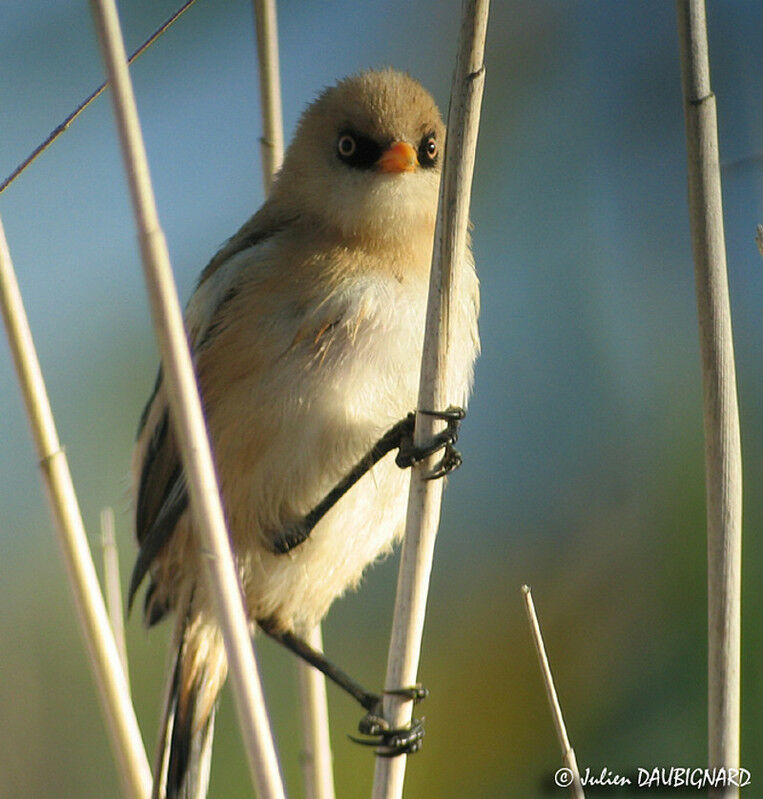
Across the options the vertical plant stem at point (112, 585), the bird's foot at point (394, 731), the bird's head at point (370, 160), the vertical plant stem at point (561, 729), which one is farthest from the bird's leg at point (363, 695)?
the bird's head at point (370, 160)

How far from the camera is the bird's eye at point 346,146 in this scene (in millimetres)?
2426

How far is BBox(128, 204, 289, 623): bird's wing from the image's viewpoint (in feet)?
7.45

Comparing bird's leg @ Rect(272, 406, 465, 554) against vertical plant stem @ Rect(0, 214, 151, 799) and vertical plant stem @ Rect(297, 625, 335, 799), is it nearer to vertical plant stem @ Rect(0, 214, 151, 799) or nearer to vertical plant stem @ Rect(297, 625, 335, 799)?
vertical plant stem @ Rect(297, 625, 335, 799)

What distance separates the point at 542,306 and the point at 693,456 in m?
0.71

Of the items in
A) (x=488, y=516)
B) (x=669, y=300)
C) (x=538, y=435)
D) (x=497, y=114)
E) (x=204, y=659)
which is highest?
(x=497, y=114)

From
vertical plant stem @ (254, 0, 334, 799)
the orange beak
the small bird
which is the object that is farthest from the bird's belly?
the orange beak

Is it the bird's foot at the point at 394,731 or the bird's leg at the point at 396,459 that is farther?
the bird's leg at the point at 396,459

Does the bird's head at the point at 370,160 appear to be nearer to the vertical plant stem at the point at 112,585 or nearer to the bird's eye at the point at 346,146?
the bird's eye at the point at 346,146

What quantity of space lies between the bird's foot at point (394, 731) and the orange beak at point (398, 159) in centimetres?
113

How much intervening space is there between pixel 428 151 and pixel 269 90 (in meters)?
0.43

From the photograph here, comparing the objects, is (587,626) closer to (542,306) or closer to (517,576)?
(517,576)

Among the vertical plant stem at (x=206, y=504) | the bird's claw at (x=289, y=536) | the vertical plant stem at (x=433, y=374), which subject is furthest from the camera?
the bird's claw at (x=289, y=536)

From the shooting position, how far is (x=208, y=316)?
7.77ft

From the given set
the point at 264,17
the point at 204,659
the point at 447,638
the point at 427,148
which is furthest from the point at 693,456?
the point at 264,17
